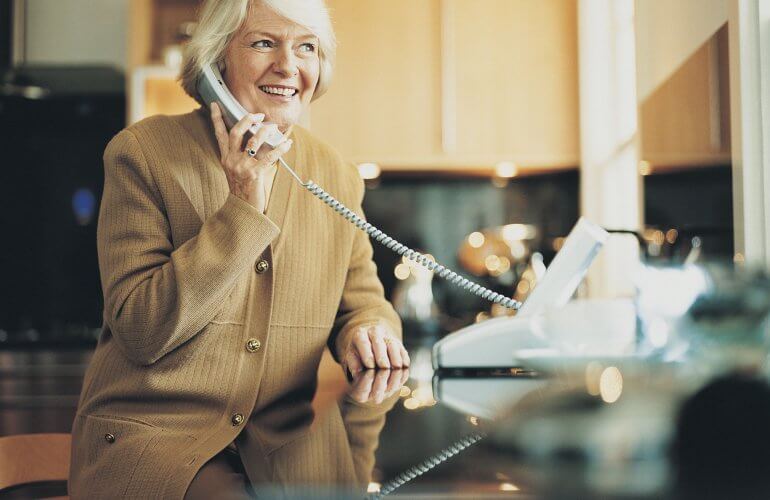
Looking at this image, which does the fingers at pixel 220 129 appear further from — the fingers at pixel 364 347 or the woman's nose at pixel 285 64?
the fingers at pixel 364 347

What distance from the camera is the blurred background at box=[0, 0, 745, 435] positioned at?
10.2ft

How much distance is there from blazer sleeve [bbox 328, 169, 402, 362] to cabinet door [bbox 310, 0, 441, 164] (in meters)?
1.93

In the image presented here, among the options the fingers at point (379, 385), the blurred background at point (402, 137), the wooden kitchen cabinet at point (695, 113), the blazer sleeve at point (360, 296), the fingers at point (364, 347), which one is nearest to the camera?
the fingers at point (379, 385)

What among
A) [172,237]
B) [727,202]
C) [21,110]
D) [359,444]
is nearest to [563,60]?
[727,202]

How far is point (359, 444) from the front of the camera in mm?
646

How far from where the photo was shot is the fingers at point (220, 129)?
1.11 m

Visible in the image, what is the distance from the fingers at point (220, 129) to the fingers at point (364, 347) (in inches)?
12.5

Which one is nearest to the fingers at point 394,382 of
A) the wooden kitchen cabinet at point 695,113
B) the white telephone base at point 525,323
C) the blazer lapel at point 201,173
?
the white telephone base at point 525,323

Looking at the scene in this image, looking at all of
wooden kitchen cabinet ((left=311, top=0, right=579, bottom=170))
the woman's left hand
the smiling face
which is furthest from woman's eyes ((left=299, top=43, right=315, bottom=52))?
wooden kitchen cabinet ((left=311, top=0, right=579, bottom=170))

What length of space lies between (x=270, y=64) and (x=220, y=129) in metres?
0.16

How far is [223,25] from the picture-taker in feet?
4.06

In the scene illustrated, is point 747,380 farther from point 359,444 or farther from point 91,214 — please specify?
point 91,214

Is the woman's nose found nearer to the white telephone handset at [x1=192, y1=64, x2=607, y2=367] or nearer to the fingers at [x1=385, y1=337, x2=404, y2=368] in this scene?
the white telephone handset at [x1=192, y1=64, x2=607, y2=367]

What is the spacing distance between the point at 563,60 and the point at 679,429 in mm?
2975
